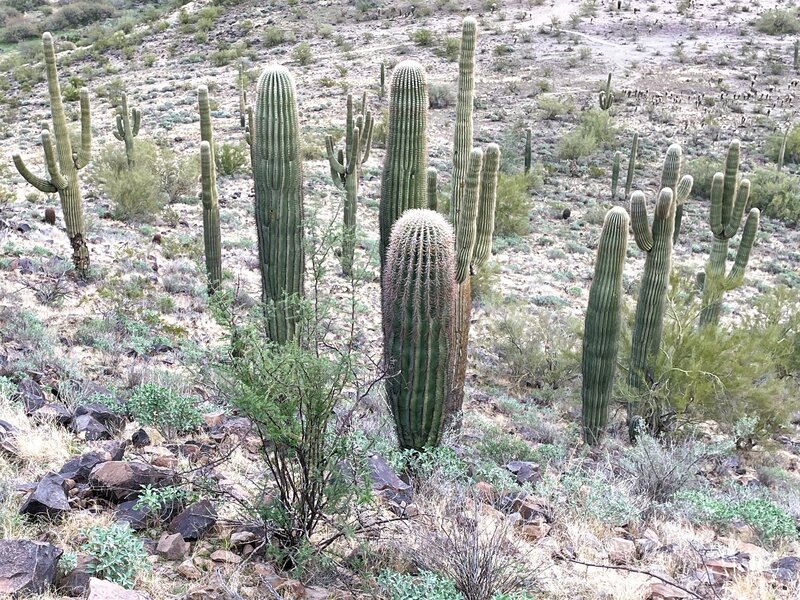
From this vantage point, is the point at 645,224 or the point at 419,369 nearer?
the point at 419,369

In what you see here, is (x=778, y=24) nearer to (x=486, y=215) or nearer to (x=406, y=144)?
(x=486, y=215)

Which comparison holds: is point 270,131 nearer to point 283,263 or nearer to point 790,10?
point 283,263

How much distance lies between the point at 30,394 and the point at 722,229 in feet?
33.9

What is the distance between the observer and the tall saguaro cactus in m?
10.9

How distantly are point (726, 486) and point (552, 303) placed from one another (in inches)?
302

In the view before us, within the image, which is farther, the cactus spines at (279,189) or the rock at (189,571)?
the cactus spines at (279,189)

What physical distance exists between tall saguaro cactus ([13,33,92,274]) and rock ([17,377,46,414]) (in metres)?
5.41

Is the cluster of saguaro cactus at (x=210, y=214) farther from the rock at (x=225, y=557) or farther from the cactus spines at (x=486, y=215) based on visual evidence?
the rock at (x=225, y=557)

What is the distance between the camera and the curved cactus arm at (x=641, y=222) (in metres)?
9.23

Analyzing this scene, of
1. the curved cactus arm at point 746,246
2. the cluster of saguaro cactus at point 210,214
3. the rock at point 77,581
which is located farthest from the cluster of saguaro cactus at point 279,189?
the curved cactus arm at point 746,246

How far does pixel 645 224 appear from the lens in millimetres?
9312

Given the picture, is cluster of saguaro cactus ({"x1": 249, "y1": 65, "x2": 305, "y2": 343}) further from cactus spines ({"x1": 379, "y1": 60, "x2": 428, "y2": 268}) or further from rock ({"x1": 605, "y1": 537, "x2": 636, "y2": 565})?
rock ({"x1": 605, "y1": 537, "x2": 636, "y2": 565})

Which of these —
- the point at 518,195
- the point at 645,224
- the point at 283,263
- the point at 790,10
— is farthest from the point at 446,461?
the point at 790,10

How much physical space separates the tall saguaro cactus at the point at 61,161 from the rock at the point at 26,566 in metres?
8.63
